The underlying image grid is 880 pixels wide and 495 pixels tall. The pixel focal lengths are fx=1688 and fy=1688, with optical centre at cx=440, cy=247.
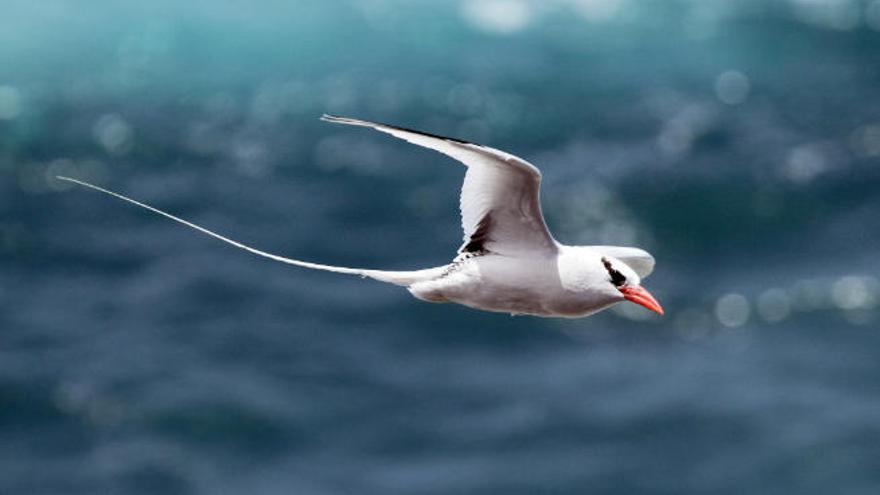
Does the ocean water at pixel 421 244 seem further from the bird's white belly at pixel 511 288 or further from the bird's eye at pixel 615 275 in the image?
the bird's eye at pixel 615 275

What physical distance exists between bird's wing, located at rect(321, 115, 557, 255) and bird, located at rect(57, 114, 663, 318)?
0.01 meters

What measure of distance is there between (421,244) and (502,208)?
107037 mm

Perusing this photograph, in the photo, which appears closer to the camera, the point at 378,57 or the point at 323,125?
the point at 378,57

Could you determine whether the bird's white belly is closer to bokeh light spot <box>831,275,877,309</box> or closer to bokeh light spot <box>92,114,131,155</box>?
bokeh light spot <box>92,114,131,155</box>

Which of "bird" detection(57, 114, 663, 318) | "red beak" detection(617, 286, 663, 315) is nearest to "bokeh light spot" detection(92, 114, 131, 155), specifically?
"bird" detection(57, 114, 663, 318)

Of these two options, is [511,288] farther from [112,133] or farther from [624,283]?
[112,133]

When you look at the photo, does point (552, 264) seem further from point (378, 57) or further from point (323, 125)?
point (323, 125)

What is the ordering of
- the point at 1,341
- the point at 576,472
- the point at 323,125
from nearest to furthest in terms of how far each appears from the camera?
1. the point at 323,125
2. the point at 1,341
3. the point at 576,472

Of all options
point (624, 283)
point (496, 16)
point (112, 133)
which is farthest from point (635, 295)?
point (112, 133)

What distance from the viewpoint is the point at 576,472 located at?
479 ft

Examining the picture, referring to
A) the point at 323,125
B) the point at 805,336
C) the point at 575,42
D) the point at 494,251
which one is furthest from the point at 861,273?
the point at 494,251

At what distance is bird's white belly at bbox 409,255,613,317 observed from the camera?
65.2 feet

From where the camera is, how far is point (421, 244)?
127 m

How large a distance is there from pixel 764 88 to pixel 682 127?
772cm
